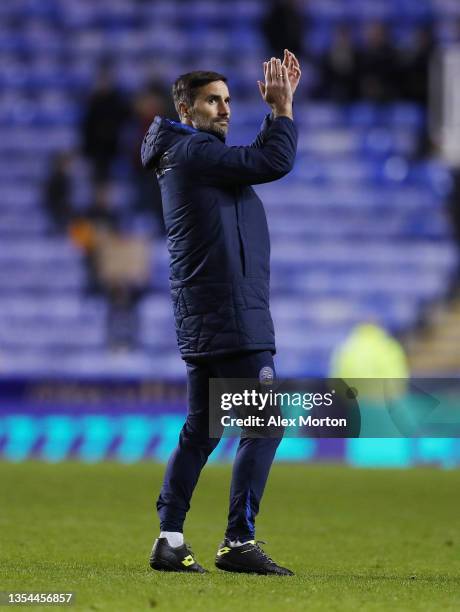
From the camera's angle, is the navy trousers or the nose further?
the nose

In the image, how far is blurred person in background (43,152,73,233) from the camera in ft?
61.4

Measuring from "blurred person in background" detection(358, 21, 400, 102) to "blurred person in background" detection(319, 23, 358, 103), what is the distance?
3.9 inches

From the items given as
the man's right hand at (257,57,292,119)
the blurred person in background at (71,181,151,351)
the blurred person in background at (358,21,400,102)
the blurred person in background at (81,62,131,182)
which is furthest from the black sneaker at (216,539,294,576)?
the blurred person in background at (358,21,400,102)

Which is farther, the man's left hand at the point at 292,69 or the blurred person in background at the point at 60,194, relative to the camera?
the blurred person in background at the point at 60,194

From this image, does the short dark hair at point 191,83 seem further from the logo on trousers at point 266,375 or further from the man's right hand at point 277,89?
the logo on trousers at point 266,375

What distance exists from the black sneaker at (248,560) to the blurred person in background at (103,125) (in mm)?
13600

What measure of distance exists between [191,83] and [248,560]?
1.67 metres

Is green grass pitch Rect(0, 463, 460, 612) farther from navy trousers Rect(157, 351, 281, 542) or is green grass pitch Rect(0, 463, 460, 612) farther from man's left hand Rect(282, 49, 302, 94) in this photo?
man's left hand Rect(282, 49, 302, 94)

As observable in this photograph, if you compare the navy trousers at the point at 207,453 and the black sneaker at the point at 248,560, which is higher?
the navy trousers at the point at 207,453

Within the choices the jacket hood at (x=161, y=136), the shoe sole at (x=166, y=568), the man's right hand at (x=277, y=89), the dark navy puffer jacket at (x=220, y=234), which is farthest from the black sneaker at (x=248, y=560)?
the man's right hand at (x=277, y=89)

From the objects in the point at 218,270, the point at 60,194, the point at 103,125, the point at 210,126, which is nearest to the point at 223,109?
the point at 210,126

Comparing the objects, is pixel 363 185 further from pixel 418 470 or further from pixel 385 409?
pixel 385 409

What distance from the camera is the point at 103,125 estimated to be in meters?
18.6

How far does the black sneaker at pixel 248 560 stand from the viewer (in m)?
5.28
